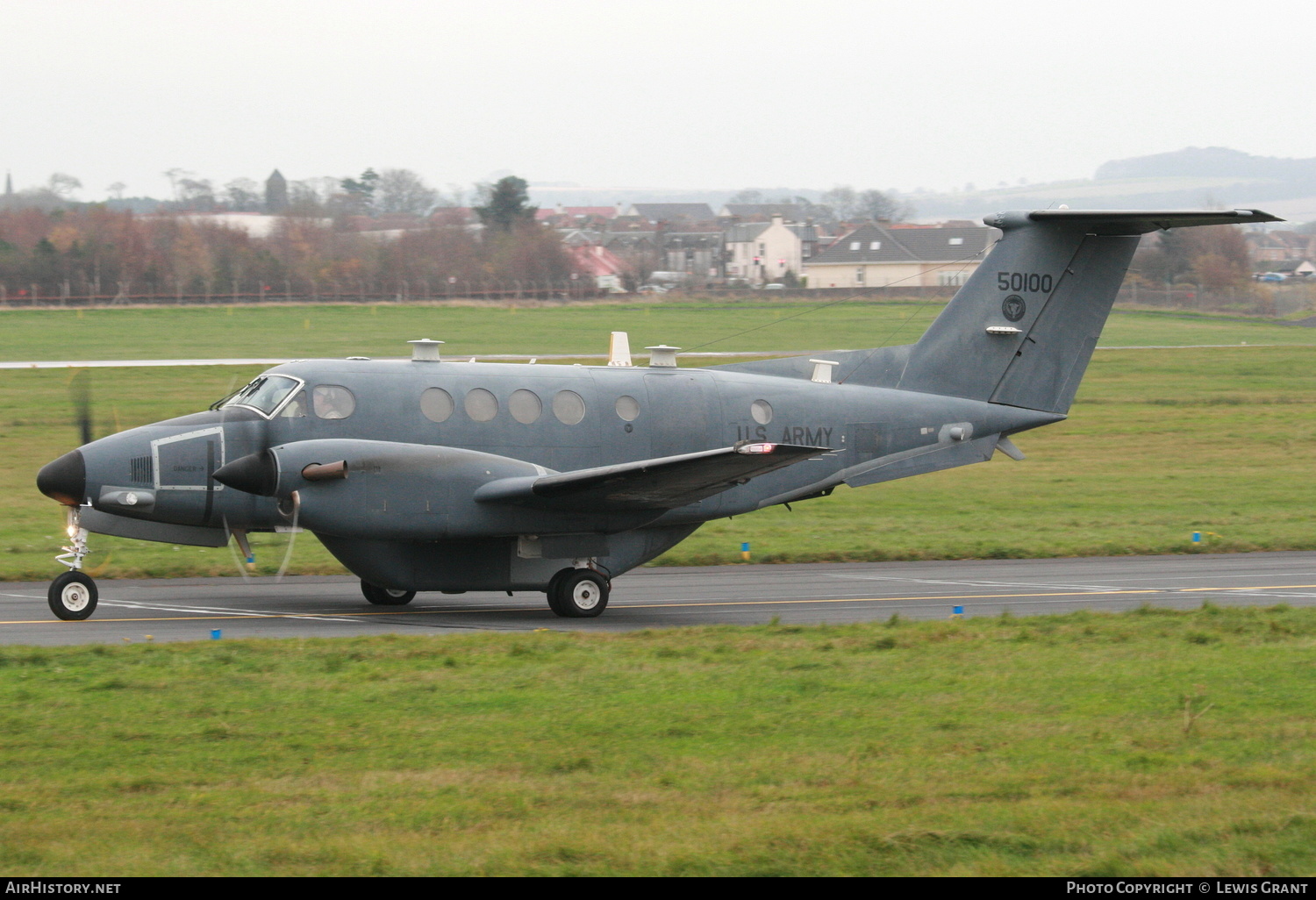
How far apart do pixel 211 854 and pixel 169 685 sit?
439 cm

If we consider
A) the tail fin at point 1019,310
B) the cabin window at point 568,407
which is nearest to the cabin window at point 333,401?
the cabin window at point 568,407

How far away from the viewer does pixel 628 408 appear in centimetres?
1734

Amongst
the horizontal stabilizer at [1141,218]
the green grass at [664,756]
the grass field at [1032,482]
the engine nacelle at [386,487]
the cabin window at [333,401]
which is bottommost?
the grass field at [1032,482]

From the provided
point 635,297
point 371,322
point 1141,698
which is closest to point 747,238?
point 635,297

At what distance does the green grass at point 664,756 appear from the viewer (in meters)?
6.79

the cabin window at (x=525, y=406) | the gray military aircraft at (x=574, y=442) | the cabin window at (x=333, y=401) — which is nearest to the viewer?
the gray military aircraft at (x=574, y=442)

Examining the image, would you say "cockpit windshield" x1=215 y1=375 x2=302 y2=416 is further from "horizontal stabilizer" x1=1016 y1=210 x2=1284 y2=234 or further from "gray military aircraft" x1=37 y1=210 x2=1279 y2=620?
"horizontal stabilizer" x1=1016 y1=210 x2=1284 y2=234

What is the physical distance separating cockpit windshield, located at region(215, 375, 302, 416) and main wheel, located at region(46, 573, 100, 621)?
2.63 meters

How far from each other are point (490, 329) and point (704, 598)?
40.5 metres

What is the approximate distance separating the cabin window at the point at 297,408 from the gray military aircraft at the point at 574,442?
0.02m
